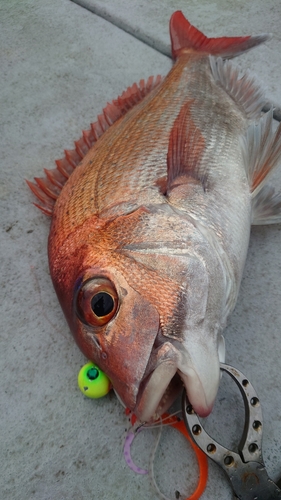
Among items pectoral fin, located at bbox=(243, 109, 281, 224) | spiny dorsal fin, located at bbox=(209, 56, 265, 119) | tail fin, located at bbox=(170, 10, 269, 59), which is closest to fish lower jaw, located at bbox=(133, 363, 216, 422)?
pectoral fin, located at bbox=(243, 109, 281, 224)

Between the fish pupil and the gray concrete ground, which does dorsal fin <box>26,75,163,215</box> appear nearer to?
the gray concrete ground

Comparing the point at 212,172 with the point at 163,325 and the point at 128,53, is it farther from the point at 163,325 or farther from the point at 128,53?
the point at 128,53

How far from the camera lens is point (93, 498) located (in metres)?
1.18

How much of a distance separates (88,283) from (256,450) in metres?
0.65

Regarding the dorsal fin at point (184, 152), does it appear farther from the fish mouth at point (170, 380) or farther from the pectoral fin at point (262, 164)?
the fish mouth at point (170, 380)

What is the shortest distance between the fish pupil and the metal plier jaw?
36 centimetres

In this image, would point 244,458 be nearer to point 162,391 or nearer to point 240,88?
point 162,391

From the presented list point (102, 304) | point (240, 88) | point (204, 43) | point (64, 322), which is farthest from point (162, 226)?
point (204, 43)

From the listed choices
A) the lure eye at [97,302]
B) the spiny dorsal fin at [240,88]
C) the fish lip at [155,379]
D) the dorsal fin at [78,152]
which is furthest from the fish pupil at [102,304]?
the spiny dorsal fin at [240,88]

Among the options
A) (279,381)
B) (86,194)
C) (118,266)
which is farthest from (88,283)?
(279,381)

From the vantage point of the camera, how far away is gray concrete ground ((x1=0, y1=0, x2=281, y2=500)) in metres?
1.22

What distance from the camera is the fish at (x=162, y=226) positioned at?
103 centimetres

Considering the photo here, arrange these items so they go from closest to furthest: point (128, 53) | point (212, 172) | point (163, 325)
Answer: point (163, 325)
point (212, 172)
point (128, 53)

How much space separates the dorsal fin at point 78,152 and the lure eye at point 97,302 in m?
0.52
